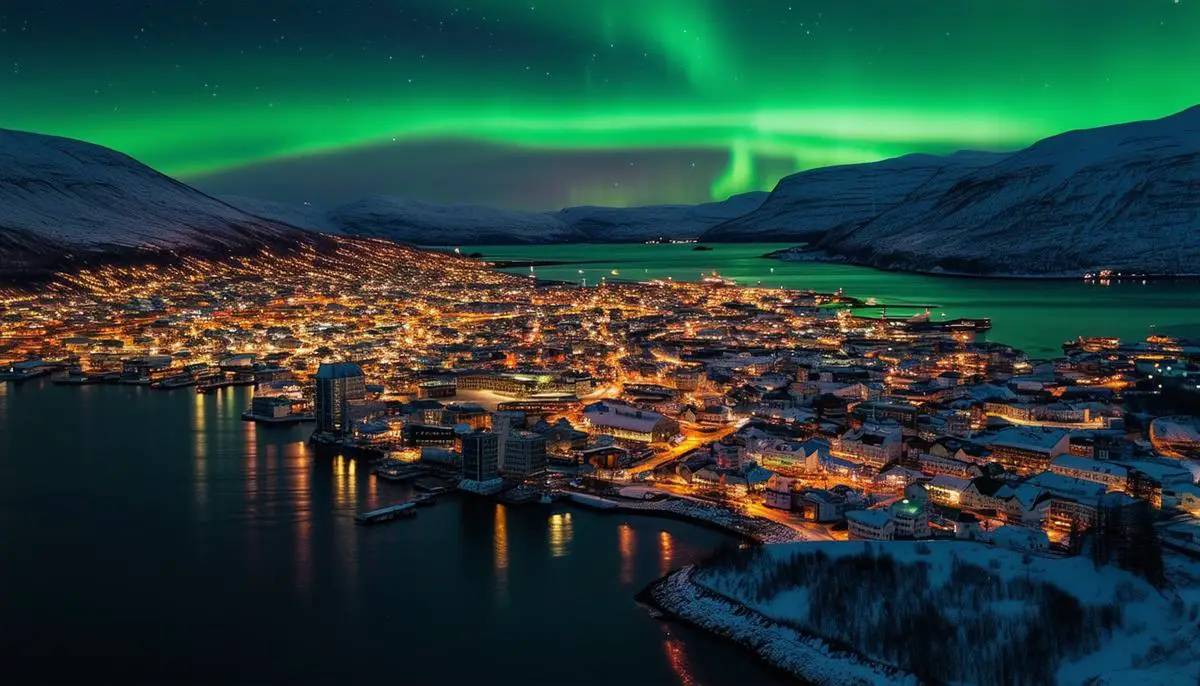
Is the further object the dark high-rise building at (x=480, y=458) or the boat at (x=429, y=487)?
the dark high-rise building at (x=480, y=458)

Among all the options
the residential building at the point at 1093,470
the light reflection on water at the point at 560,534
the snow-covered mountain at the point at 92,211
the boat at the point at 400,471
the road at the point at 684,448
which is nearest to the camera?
the light reflection on water at the point at 560,534

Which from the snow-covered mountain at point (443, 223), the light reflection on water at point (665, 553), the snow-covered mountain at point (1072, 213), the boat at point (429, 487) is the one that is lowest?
the light reflection on water at point (665, 553)

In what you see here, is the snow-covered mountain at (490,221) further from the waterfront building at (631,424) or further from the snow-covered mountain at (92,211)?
the waterfront building at (631,424)

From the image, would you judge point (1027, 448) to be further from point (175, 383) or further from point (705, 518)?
point (175, 383)

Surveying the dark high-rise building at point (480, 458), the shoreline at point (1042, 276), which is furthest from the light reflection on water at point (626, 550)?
the shoreline at point (1042, 276)

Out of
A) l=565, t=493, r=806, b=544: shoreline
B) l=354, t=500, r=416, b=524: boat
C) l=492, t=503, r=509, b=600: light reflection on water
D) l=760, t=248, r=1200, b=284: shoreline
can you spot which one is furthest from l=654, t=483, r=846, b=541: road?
l=760, t=248, r=1200, b=284: shoreline

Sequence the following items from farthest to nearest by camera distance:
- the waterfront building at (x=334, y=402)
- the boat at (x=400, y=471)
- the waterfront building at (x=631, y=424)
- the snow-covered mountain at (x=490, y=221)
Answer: the snow-covered mountain at (x=490, y=221) < the waterfront building at (x=334, y=402) < the waterfront building at (x=631, y=424) < the boat at (x=400, y=471)

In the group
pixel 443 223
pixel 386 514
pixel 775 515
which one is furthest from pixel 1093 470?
pixel 443 223

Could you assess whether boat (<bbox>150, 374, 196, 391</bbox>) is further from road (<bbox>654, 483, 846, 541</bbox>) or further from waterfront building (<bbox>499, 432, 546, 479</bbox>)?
road (<bbox>654, 483, 846, 541</bbox>)
